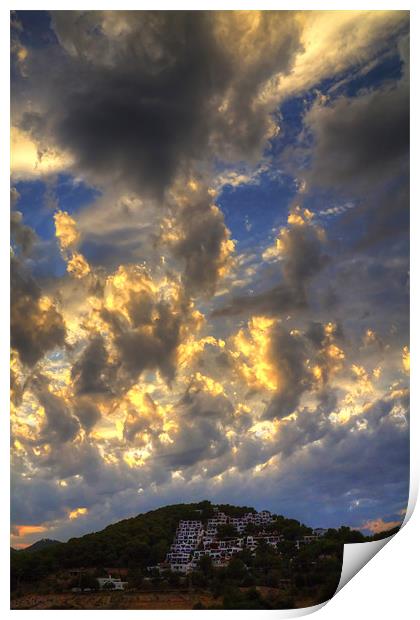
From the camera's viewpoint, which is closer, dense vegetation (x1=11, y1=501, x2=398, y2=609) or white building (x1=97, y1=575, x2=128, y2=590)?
dense vegetation (x1=11, y1=501, x2=398, y2=609)

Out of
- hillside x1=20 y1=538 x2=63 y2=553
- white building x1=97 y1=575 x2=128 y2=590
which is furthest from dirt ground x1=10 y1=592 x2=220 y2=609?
hillside x1=20 y1=538 x2=63 y2=553

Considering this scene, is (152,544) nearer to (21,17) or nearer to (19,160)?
(19,160)

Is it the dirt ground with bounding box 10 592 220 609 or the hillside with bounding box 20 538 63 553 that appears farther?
the hillside with bounding box 20 538 63 553

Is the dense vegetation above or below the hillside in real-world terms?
below

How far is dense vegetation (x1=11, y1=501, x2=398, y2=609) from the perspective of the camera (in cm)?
825

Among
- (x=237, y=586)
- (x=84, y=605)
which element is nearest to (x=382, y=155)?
(x=237, y=586)

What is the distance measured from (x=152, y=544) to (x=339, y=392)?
7.40 ft

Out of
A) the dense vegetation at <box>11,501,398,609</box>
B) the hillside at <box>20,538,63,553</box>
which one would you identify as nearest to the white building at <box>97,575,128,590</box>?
the dense vegetation at <box>11,501,398,609</box>

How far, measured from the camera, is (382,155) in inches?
335

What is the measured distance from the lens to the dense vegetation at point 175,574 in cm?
825

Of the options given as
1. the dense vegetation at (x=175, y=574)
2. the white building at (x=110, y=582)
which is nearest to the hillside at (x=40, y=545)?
the dense vegetation at (x=175, y=574)

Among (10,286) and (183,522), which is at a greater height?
(10,286)

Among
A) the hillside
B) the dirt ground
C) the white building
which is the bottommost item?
the dirt ground

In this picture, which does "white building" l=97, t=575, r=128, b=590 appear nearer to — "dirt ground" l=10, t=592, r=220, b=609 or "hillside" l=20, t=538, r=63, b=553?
"dirt ground" l=10, t=592, r=220, b=609
